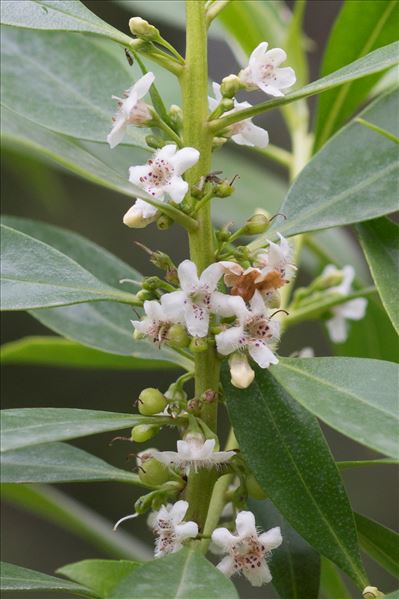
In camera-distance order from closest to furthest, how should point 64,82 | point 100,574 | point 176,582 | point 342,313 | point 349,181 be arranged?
1. point 176,582
2. point 100,574
3. point 349,181
4. point 64,82
5. point 342,313

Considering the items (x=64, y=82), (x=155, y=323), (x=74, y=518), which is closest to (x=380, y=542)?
(x=155, y=323)

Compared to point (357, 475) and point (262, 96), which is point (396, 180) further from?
point (357, 475)

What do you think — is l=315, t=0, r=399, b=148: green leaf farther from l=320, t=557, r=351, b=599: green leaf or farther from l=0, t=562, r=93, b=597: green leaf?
l=0, t=562, r=93, b=597: green leaf

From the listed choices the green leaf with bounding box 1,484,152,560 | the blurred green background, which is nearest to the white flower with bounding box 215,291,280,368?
the green leaf with bounding box 1,484,152,560

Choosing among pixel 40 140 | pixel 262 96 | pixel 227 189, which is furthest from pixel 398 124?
pixel 262 96

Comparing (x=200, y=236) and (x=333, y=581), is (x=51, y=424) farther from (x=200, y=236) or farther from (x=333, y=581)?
(x=333, y=581)

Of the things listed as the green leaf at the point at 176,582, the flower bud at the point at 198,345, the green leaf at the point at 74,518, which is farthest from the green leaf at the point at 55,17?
the green leaf at the point at 74,518
